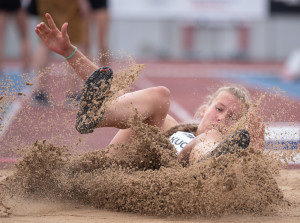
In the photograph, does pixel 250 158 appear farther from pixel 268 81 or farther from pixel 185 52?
pixel 185 52

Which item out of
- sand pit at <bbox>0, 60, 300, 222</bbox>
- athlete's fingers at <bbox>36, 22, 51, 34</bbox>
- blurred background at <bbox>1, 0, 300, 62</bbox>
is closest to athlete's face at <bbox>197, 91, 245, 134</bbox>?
sand pit at <bbox>0, 60, 300, 222</bbox>

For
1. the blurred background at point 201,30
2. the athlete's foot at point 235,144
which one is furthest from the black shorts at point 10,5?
the athlete's foot at point 235,144

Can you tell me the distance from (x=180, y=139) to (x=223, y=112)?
13.0 inches

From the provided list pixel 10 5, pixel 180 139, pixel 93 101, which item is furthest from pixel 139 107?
pixel 10 5

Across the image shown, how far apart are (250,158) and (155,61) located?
1384 cm

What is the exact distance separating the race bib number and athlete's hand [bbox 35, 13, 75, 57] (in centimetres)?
85

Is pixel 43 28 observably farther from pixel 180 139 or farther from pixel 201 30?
pixel 201 30

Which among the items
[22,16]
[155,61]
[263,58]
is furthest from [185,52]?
[22,16]

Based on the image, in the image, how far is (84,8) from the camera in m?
7.19

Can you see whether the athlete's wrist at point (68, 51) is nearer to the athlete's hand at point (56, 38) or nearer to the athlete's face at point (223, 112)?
the athlete's hand at point (56, 38)

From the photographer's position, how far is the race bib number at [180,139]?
3.33 meters

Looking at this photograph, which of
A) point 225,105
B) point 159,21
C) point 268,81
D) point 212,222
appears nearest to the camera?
point 212,222

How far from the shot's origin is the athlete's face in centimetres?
322

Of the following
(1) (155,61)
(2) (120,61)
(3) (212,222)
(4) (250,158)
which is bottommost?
(1) (155,61)
